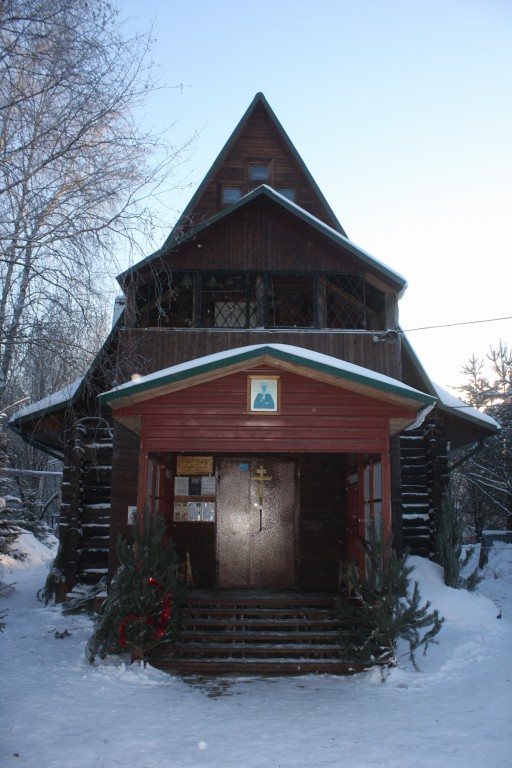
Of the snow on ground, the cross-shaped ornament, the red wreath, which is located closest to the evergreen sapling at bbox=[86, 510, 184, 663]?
the red wreath

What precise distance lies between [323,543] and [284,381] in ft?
15.0

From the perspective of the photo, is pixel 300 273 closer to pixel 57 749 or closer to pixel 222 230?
pixel 222 230

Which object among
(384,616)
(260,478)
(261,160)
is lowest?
(384,616)

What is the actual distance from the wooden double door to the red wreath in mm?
3957

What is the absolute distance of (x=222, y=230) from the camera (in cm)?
1288

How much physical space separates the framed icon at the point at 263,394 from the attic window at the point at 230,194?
24.8 feet

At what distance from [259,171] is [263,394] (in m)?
8.49

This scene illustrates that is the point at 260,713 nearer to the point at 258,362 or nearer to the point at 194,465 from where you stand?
the point at 258,362

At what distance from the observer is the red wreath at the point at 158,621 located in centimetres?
805

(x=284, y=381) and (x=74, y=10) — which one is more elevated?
(x=74, y=10)

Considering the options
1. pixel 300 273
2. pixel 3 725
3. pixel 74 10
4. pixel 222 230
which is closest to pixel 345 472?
pixel 300 273

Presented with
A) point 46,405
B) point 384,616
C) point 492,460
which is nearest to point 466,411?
point 384,616

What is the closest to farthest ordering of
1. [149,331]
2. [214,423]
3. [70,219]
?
[70,219], [214,423], [149,331]

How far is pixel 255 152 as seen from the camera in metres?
15.8
